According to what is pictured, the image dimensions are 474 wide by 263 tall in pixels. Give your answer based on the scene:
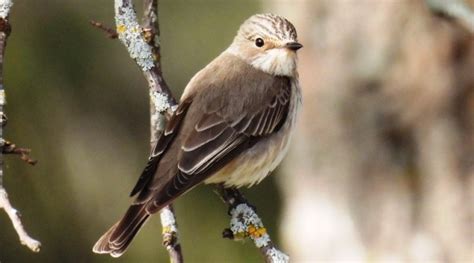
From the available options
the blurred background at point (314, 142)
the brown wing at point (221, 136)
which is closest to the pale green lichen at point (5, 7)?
the brown wing at point (221, 136)

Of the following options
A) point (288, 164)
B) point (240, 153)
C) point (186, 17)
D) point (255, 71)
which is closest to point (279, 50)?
A: point (255, 71)

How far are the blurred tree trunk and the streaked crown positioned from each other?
256 centimetres

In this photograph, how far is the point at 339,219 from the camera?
8.68 meters

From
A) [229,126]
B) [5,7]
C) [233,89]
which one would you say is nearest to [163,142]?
[229,126]

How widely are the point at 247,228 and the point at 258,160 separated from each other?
677 millimetres

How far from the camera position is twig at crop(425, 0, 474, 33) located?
20.8 feet

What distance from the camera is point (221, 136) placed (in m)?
5.46

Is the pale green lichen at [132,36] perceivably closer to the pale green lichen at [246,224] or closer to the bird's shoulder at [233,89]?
Answer: the bird's shoulder at [233,89]

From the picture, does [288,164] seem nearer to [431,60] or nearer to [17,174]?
[431,60]

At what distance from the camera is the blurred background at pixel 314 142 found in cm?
829

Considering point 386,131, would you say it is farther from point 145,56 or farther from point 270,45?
point 145,56

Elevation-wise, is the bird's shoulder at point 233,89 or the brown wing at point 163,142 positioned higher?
the bird's shoulder at point 233,89

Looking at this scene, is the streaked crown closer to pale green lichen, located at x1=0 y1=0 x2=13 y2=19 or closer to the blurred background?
pale green lichen, located at x1=0 y1=0 x2=13 y2=19

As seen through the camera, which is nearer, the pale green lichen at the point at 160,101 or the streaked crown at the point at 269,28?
the pale green lichen at the point at 160,101
